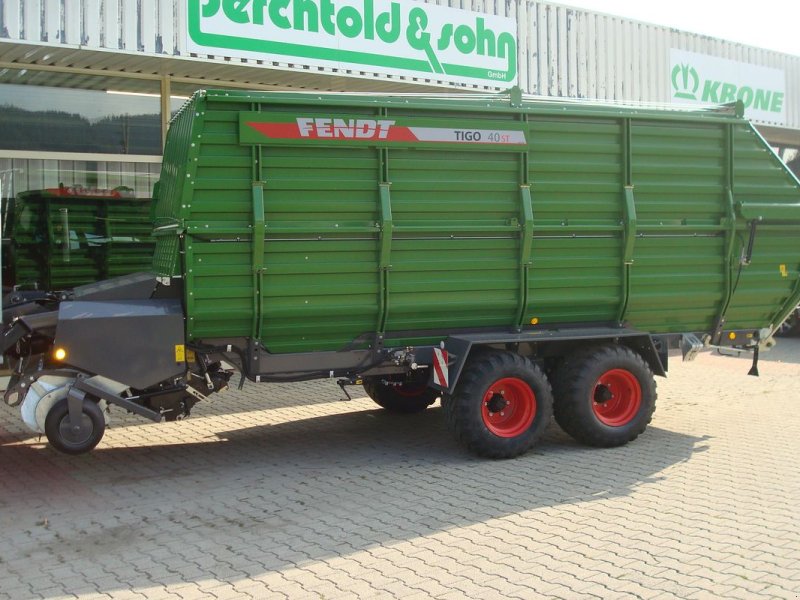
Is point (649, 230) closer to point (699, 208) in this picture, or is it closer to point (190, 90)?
point (699, 208)

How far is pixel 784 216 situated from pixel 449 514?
14.9ft

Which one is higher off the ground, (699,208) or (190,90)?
(190,90)

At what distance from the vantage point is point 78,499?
6.22 m

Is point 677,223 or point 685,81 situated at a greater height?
point 685,81

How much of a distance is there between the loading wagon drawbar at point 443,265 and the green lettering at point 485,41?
17.7 feet

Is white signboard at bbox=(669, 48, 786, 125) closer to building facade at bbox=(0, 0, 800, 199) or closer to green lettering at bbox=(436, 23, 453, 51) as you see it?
building facade at bbox=(0, 0, 800, 199)

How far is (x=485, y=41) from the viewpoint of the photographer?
41.6ft

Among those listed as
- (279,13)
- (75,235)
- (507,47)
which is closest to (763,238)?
(507,47)

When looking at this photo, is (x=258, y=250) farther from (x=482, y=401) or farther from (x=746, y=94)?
(x=746, y=94)

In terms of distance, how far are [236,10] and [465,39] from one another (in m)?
3.50

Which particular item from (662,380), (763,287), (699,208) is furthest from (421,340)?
(662,380)

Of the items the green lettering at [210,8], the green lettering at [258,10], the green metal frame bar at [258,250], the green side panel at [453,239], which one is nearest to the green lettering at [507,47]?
the green lettering at [258,10]

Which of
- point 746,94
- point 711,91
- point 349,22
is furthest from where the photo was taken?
point 746,94

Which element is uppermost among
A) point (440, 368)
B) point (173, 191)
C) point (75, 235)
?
point (173, 191)
